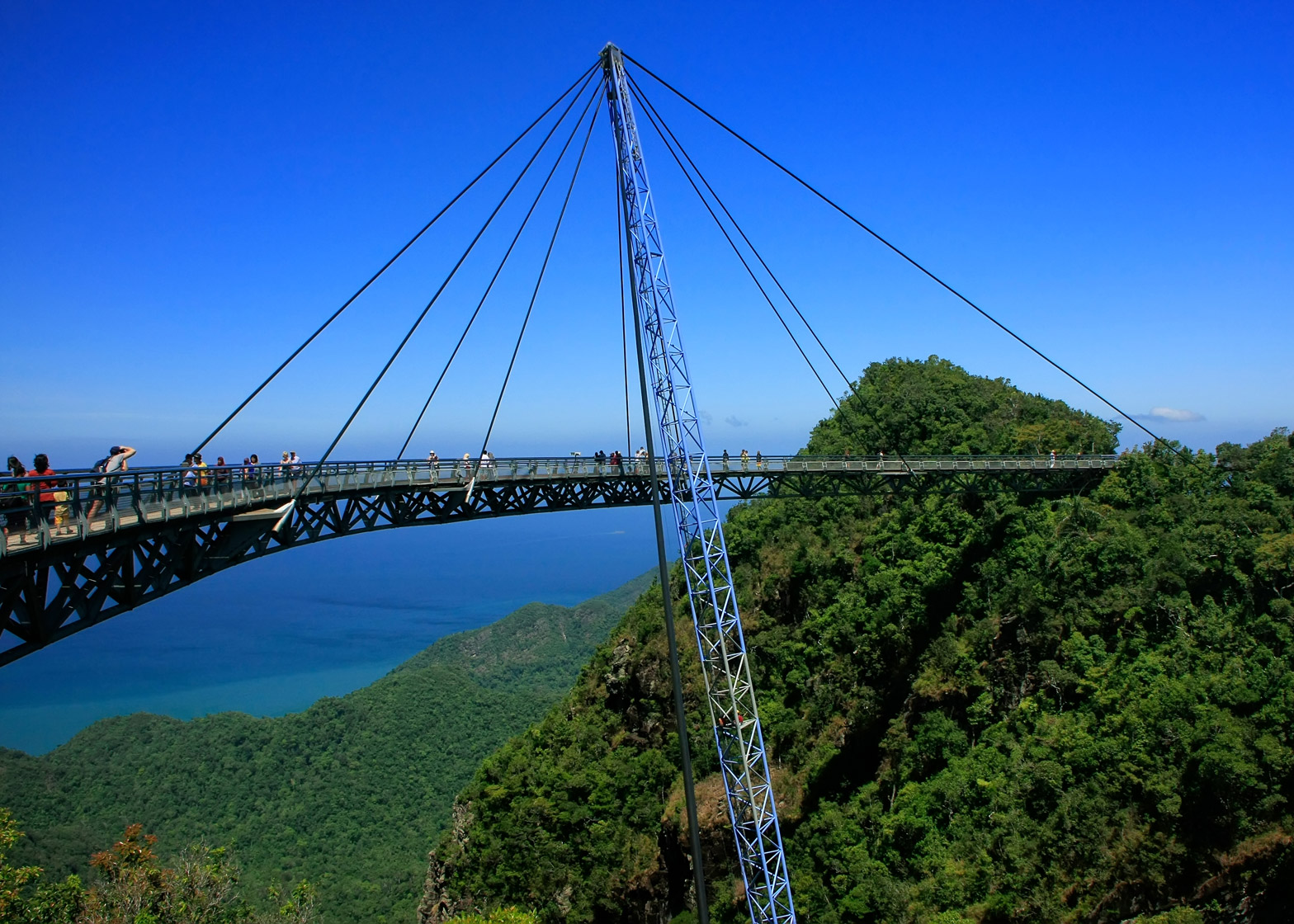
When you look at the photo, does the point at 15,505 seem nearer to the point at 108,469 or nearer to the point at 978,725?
the point at 108,469

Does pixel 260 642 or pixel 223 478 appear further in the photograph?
pixel 260 642

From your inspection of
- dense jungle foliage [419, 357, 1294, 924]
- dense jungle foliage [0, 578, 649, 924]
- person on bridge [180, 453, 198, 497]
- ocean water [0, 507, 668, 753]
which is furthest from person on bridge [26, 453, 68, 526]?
ocean water [0, 507, 668, 753]

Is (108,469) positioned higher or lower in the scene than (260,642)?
higher

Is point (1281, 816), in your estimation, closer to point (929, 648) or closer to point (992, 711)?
point (992, 711)

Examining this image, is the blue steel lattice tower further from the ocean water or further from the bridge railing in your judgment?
the ocean water

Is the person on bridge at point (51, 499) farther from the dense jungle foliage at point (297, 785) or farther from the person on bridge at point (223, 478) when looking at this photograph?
the dense jungle foliage at point (297, 785)

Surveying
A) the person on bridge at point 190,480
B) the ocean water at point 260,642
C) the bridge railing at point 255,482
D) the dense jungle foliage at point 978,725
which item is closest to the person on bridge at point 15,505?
the bridge railing at point 255,482

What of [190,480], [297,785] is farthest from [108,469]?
[297,785]
